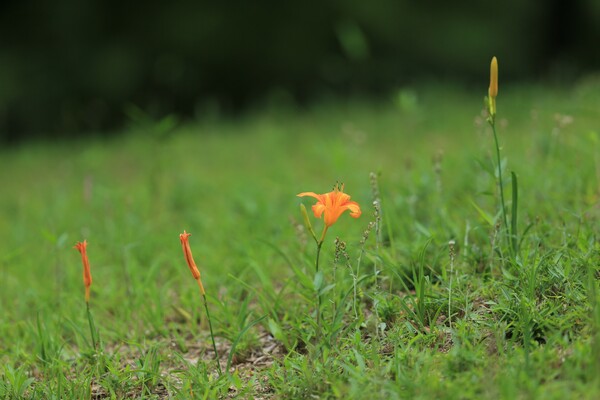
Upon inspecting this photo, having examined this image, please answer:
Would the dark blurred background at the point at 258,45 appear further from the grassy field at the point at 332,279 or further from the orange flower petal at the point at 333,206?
the orange flower petal at the point at 333,206

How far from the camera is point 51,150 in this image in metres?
7.15

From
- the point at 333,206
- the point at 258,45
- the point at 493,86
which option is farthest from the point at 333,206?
the point at 258,45

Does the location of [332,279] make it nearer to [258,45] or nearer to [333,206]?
[333,206]

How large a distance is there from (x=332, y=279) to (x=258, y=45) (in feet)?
23.3

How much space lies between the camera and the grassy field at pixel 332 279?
195 cm

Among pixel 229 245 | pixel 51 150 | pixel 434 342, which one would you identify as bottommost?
pixel 51 150

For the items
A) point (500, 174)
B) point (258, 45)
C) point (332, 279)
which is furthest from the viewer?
point (258, 45)

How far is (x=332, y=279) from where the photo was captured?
2539mm

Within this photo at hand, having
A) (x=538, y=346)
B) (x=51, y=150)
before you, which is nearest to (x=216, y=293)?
(x=538, y=346)

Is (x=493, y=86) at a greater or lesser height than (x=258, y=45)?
greater

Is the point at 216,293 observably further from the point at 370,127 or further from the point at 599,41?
the point at 599,41

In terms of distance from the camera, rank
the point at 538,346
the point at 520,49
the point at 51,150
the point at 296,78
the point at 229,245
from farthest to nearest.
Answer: the point at 296,78 → the point at 520,49 → the point at 51,150 → the point at 229,245 → the point at 538,346

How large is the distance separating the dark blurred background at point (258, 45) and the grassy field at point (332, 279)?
4.00 m

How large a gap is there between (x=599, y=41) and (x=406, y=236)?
727cm
